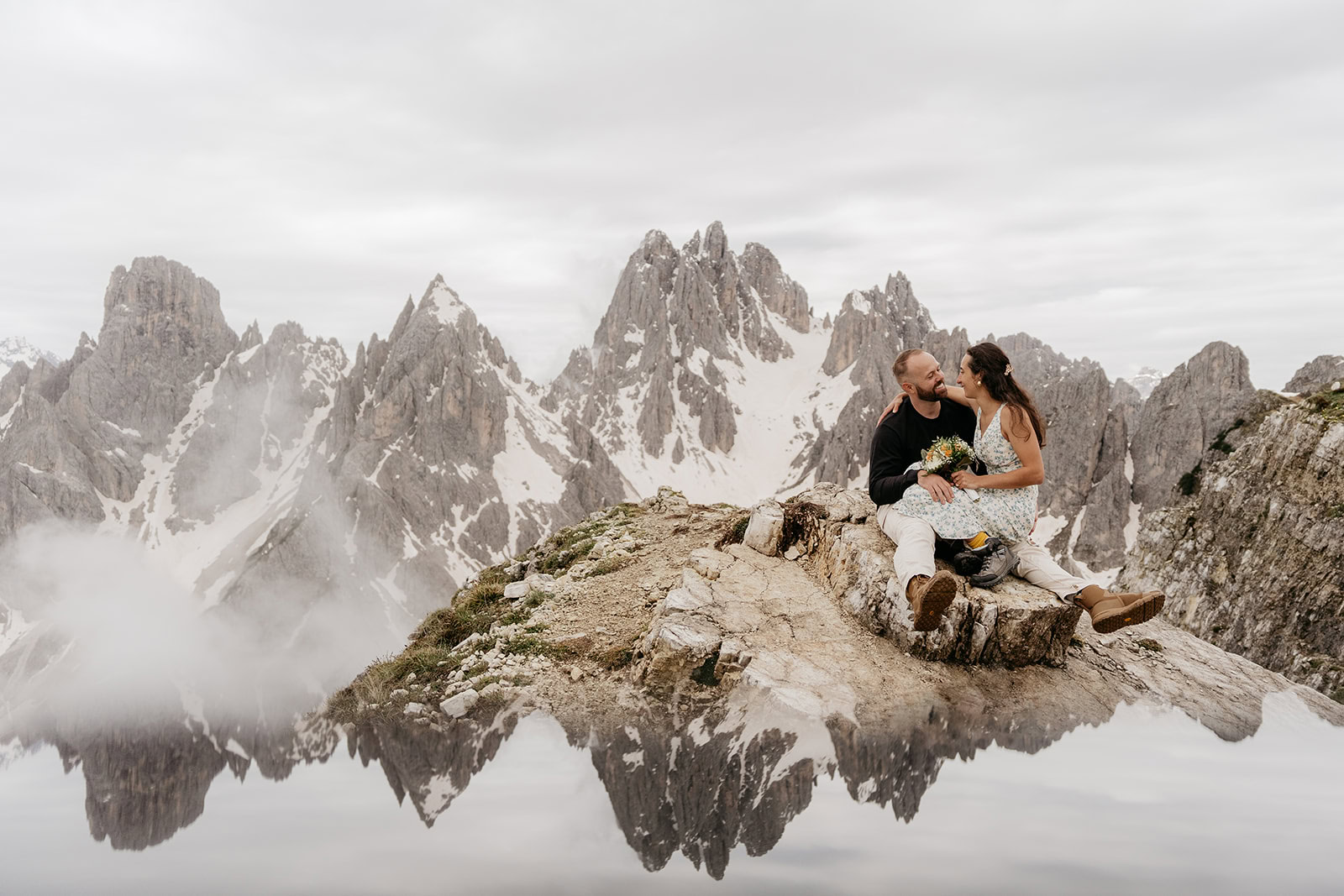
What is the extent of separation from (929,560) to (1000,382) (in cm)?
267

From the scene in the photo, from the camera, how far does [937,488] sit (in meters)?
9.64

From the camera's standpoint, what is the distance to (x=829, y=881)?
15.5ft

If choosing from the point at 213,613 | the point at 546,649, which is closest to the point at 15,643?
the point at 213,613

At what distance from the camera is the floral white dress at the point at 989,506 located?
31.8 ft

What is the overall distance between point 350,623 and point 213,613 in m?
30.5

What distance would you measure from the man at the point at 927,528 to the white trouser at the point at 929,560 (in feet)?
0.04

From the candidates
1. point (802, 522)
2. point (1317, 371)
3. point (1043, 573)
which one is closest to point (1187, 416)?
point (1317, 371)

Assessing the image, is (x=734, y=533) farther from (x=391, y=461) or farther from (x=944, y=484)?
(x=391, y=461)

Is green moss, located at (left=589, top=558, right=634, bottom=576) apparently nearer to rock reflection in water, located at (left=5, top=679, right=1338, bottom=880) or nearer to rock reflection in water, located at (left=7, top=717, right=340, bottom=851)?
rock reflection in water, located at (left=5, top=679, right=1338, bottom=880)

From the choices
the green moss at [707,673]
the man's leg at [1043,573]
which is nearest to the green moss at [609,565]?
the green moss at [707,673]

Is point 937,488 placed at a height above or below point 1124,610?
above

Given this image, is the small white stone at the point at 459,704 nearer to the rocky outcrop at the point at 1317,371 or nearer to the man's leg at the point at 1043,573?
the man's leg at the point at 1043,573

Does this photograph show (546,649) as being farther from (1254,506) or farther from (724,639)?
(1254,506)

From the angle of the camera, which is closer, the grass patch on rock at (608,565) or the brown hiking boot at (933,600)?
the brown hiking boot at (933,600)
